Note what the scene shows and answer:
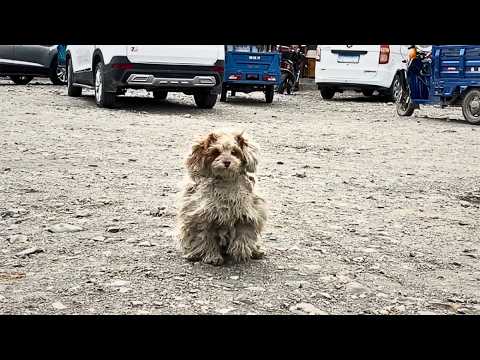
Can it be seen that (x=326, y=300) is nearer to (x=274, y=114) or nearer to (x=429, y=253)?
(x=429, y=253)

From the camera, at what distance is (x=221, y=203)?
4281mm

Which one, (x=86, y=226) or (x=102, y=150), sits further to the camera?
(x=102, y=150)

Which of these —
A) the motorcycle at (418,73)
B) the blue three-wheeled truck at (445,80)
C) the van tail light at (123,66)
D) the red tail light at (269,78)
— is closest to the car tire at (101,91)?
the van tail light at (123,66)

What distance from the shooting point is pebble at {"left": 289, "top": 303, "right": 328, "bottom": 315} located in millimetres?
3521

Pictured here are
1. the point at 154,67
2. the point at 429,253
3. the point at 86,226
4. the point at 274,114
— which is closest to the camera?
the point at 429,253

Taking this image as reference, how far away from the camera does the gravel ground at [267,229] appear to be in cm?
375

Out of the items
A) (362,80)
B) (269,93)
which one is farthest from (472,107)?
(269,93)

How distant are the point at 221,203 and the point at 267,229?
1281 mm

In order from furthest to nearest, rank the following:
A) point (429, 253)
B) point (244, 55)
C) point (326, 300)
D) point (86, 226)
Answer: point (244, 55) < point (86, 226) < point (429, 253) < point (326, 300)

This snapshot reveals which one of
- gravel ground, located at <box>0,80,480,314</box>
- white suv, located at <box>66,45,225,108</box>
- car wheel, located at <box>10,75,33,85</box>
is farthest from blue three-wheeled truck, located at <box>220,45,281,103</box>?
car wheel, located at <box>10,75,33,85</box>

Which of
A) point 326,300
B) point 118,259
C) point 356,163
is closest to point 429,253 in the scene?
point 326,300

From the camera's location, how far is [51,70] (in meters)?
22.6

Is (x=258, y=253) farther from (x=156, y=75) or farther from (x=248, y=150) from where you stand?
(x=156, y=75)

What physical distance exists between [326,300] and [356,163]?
5.73 meters
